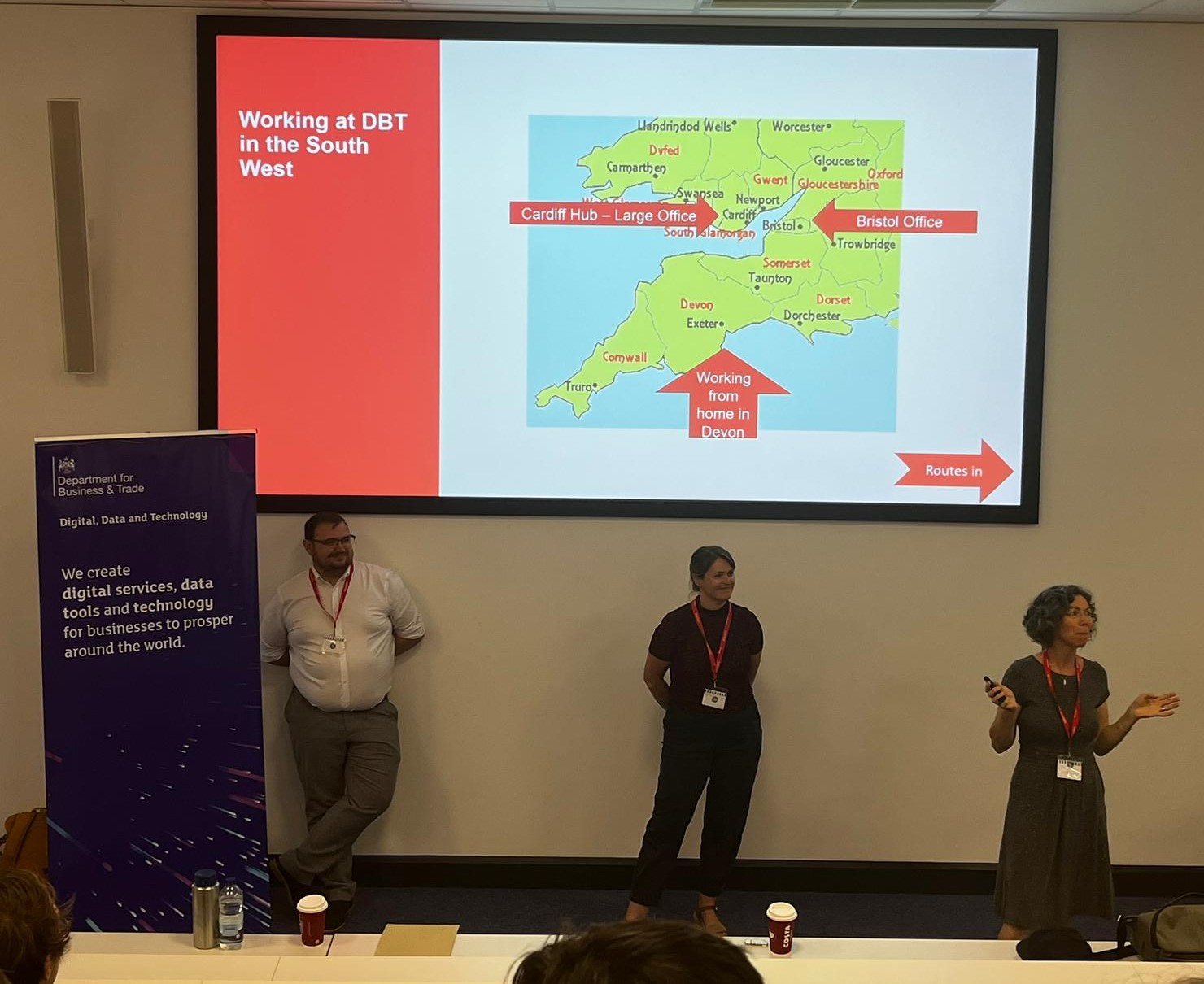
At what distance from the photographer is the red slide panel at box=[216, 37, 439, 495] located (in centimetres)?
444

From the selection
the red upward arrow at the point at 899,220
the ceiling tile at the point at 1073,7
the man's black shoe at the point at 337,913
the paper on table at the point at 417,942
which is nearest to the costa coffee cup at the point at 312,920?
the paper on table at the point at 417,942

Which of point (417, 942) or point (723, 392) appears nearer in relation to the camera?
point (417, 942)

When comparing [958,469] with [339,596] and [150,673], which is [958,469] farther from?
[150,673]

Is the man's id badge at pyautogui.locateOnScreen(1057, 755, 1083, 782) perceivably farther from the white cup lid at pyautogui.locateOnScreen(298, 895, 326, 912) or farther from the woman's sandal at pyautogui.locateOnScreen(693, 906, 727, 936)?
the white cup lid at pyautogui.locateOnScreen(298, 895, 326, 912)

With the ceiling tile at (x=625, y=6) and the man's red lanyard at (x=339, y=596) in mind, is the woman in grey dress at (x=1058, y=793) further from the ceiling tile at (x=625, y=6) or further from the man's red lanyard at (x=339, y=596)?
the ceiling tile at (x=625, y=6)

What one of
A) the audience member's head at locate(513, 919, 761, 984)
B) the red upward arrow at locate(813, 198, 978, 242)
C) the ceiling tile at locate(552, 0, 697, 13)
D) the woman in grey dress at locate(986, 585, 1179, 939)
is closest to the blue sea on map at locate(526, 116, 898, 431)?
the red upward arrow at locate(813, 198, 978, 242)

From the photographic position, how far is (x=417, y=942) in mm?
2734

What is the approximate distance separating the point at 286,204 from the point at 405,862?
2.68 metres

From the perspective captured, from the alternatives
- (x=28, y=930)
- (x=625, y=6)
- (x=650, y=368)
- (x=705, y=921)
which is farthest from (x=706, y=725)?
(x=28, y=930)

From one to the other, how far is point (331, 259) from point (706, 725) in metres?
2.30

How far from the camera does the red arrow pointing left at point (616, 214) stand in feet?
14.8

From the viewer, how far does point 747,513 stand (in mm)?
4566

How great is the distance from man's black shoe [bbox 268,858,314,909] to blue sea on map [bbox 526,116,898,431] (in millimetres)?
1978

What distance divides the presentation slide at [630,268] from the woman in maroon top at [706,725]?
48 cm
